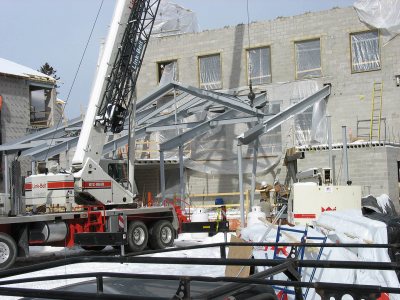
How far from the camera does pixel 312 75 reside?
29.0 meters

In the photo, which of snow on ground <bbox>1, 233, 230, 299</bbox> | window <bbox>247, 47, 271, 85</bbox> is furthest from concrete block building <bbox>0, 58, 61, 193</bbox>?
snow on ground <bbox>1, 233, 230, 299</bbox>

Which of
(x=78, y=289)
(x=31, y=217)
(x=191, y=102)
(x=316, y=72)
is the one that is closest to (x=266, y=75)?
(x=316, y=72)

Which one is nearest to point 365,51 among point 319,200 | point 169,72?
point 169,72

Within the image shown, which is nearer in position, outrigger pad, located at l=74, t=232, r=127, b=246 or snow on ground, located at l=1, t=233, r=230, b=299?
snow on ground, located at l=1, t=233, r=230, b=299

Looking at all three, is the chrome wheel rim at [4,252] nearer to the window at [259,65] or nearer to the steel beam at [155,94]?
the steel beam at [155,94]

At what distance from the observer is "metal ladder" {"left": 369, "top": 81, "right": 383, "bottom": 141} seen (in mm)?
27094

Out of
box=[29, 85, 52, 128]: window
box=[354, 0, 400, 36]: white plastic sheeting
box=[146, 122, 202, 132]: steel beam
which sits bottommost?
box=[146, 122, 202, 132]: steel beam

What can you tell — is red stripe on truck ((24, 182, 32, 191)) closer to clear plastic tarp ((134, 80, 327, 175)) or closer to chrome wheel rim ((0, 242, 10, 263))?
chrome wheel rim ((0, 242, 10, 263))

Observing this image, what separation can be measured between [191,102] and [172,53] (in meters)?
6.19

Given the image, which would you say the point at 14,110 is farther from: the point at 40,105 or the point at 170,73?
the point at 170,73

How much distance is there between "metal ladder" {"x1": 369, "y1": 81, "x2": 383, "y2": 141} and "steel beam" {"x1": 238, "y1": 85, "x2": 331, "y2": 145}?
6.96 ft

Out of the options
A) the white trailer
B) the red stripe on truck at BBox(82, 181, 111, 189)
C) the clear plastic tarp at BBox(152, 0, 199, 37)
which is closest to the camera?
the white trailer

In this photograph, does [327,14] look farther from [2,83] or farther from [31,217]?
[31,217]

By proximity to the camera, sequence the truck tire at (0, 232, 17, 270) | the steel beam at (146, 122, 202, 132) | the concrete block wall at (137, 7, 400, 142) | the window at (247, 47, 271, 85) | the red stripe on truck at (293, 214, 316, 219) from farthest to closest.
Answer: the window at (247, 47, 271, 85) < the concrete block wall at (137, 7, 400, 142) < the steel beam at (146, 122, 202, 132) < the red stripe on truck at (293, 214, 316, 219) < the truck tire at (0, 232, 17, 270)
